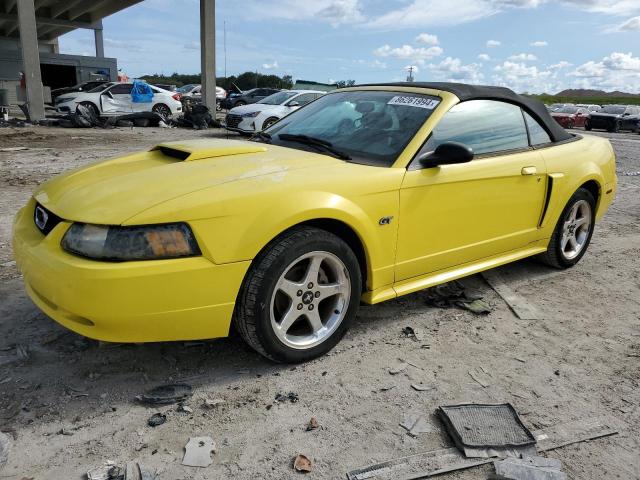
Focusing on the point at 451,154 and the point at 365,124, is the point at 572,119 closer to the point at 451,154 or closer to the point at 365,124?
the point at 365,124

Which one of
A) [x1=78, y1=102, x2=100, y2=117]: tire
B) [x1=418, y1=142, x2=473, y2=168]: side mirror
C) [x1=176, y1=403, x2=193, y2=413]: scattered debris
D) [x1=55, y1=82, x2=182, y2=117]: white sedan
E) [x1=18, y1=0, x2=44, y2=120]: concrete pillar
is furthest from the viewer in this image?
[x1=55, y1=82, x2=182, y2=117]: white sedan

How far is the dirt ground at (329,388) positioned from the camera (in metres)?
2.12

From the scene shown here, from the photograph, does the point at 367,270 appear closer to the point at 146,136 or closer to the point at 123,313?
the point at 123,313

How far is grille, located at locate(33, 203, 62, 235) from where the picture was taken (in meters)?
2.63

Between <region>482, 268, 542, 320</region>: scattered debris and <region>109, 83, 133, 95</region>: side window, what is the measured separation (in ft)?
58.8

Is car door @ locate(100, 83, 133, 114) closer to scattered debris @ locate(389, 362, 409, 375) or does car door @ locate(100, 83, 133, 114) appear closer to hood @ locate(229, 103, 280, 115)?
hood @ locate(229, 103, 280, 115)

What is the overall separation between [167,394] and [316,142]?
178 cm

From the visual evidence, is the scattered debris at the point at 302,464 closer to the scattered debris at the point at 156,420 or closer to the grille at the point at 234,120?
the scattered debris at the point at 156,420

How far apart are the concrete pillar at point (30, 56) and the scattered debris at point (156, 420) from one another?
18272 millimetres

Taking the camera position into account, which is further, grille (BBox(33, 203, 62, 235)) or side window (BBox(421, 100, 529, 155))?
side window (BBox(421, 100, 529, 155))

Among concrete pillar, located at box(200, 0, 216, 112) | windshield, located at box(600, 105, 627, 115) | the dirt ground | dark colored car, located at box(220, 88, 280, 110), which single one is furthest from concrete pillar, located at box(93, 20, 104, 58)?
the dirt ground

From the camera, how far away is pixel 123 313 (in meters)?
2.27

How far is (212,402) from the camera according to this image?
96.9 inches

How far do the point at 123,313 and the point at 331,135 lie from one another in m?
1.81
